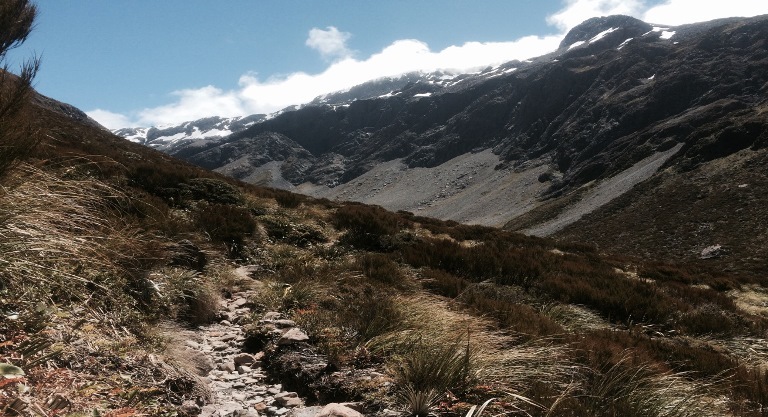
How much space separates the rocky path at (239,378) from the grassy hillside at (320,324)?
0.16 meters

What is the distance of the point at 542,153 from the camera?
461 ft

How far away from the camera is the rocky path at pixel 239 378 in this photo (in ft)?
10.6

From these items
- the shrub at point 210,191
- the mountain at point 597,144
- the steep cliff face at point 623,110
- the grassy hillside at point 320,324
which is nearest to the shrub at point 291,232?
the grassy hillside at point 320,324

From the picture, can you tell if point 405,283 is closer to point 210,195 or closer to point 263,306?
point 263,306

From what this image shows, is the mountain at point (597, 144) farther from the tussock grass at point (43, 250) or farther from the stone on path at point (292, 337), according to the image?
the tussock grass at point (43, 250)

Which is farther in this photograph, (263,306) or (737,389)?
(263,306)

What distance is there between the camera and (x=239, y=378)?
13.0ft

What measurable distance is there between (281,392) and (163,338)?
4.10 ft

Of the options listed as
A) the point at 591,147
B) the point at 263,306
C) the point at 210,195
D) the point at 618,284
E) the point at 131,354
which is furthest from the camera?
Result: the point at 591,147

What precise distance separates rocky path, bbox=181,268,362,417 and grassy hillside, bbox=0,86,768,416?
0.51 feet

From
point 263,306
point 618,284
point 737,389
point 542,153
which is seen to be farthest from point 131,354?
point 542,153

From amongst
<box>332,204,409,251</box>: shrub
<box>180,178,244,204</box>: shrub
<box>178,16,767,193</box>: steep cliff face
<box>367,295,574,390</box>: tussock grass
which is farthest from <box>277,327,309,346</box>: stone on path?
<box>178,16,767,193</box>: steep cliff face

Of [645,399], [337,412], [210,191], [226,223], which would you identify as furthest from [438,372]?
[210,191]

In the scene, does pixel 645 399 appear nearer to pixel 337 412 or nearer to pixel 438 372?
pixel 438 372
